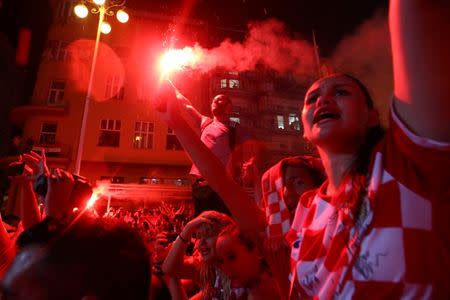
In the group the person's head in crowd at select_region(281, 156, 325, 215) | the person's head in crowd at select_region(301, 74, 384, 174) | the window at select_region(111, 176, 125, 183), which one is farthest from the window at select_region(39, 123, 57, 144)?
the person's head in crowd at select_region(301, 74, 384, 174)

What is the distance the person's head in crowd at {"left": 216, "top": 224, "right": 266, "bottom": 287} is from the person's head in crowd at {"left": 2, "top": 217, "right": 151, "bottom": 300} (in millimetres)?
1407

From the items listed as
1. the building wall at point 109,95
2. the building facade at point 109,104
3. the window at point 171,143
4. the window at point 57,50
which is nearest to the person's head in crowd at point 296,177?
the building wall at point 109,95

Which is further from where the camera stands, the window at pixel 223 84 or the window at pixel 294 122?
the window at pixel 294 122

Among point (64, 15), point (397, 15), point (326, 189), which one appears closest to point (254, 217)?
point (326, 189)

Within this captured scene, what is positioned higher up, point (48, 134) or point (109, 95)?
point (109, 95)

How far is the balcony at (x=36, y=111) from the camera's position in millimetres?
19219

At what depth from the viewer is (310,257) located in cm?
125

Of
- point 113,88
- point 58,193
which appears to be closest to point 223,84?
point 113,88

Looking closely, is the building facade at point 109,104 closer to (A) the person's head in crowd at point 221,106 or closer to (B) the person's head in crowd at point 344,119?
(A) the person's head in crowd at point 221,106

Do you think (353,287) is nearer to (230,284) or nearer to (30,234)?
(30,234)

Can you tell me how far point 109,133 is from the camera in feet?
66.2

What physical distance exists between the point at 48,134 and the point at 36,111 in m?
1.60

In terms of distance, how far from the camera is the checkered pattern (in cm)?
200

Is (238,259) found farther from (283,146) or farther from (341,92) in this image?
(283,146)
